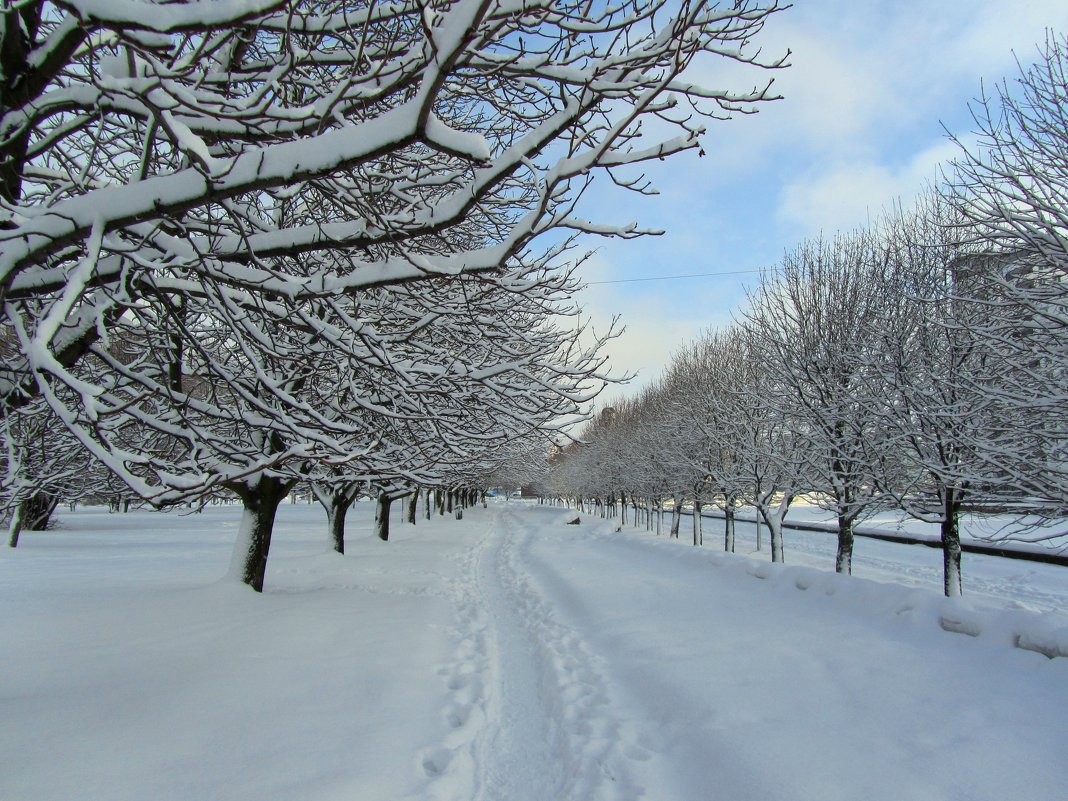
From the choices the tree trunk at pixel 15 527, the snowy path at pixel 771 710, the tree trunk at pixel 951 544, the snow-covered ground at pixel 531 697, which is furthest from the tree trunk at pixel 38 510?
the tree trunk at pixel 951 544

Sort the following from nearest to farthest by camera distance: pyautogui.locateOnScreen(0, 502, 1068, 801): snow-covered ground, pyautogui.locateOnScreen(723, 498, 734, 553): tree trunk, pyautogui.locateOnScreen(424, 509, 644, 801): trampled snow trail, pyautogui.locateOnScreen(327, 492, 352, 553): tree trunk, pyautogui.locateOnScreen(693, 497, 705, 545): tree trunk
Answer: pyautogui.locateOnScreen(0, 502, 1068, 801): snow-covered ground → pyautogui.locateOnScreen(424, 509, 644, 801): trampled snow trail → pyautogui.locateOnScreen(327, 492, 352, 553): tree trunk → pyautogui.locateOnScreen(723, 498, 734, 553): tree trunk → pyautogui.locateOnScreen(693, 497, 705, 545): tree trunk

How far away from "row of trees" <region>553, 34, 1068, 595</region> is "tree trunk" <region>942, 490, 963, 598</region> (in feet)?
0.09

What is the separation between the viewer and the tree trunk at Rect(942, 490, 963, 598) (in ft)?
28.1

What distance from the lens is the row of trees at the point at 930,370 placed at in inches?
232

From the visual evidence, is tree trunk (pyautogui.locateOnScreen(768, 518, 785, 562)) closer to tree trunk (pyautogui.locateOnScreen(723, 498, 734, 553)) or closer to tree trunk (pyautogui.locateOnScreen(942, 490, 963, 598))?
tree trunk (pyautogui.locateOnScreen(942, 490, 963, 598))

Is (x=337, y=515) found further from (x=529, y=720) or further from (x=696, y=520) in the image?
(x=696, y=520)

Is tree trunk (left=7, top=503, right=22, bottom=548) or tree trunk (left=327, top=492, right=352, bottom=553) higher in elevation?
tree trunk (left=327, top=492, right=352, bottom=553)

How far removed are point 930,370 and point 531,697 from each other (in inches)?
285

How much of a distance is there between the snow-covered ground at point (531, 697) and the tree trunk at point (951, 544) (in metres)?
2.76

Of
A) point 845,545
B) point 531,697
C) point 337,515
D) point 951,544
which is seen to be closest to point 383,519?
point 337,515

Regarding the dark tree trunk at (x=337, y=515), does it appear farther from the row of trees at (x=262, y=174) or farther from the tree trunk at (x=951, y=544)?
the tree trunk at (x=951, y=544)

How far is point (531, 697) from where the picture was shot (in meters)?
4.98

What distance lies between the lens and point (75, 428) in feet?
7.55

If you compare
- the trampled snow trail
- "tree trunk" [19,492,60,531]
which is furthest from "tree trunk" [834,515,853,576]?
"tree trunk" [19,492,60,531]
